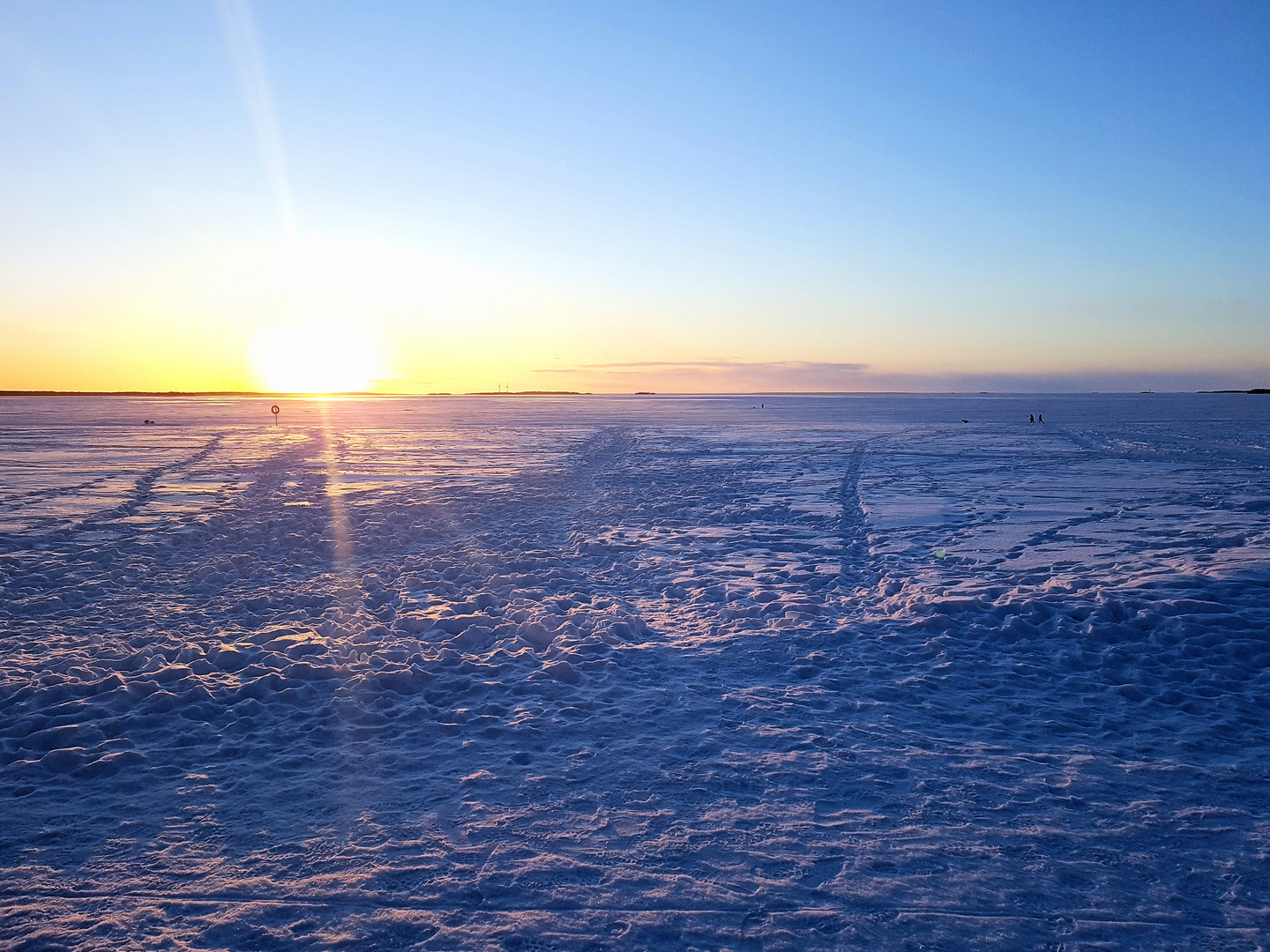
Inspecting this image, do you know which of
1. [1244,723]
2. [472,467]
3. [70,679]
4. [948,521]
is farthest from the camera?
[472,467]

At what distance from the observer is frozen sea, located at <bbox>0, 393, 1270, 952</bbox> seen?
374cm

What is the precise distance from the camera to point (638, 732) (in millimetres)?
5746

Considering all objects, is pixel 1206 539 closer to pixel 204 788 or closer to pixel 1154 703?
pixel 1154 703

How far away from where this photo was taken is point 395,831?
443 cm

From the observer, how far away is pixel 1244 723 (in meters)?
5.71

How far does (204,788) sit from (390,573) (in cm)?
563

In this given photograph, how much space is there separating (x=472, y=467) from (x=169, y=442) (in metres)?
17.3

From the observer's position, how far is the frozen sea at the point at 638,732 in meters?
3.74

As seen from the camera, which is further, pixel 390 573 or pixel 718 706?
pixel 390 573

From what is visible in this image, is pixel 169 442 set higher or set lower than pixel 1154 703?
higher

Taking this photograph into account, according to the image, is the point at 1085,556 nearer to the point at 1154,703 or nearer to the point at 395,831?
the point at 1154,703

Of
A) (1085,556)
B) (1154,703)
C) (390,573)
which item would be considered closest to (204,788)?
(390,573)

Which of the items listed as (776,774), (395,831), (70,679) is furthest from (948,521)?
(70,679)

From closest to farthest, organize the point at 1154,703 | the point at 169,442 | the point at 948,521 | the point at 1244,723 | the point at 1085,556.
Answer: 1. the point at 1244,723
2. the point at 1154,703
3. the point at 1085,556
4. the point at 948,521
5. the point at 169,442
